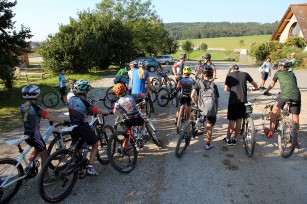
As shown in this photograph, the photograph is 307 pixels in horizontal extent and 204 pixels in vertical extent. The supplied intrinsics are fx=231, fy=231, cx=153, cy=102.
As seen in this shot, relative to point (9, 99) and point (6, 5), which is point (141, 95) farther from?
point (6, 5)

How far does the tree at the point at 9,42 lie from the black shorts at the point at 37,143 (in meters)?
8.68

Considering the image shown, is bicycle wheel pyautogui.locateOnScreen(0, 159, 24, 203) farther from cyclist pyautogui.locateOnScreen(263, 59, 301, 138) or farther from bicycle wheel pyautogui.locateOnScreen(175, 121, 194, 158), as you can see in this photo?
cyclist pyautogui.locateOnScreen(263, 59, 301, 138)

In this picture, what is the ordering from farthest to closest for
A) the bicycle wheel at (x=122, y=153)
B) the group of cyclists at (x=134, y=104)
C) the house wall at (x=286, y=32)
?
1. the house wall at (x=286, y=32)
2. the bicycle wheel at (x=122, y=153)
3. the group of cyclists at (x=134, y=104)

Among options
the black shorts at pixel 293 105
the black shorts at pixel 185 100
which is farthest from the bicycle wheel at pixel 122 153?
the black shorts at pixel 293 105

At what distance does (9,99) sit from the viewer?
1127 centimetres

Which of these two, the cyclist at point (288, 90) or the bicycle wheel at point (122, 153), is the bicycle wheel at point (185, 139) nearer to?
the bicycle wheel at point (122, 153)

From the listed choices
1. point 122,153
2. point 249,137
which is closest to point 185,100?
point 249,137

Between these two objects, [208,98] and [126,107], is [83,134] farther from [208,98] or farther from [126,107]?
[208,98]

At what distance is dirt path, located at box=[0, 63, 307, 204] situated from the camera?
146 inches

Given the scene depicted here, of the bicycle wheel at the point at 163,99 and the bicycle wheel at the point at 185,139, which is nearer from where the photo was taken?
the bicycle wheel at the point at 185,139

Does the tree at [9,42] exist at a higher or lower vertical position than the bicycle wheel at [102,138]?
higher

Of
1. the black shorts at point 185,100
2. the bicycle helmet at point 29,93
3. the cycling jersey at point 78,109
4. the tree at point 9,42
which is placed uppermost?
the tree at point 9,42

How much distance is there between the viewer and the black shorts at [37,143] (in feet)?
12.1

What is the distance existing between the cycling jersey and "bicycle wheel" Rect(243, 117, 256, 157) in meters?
3.22
